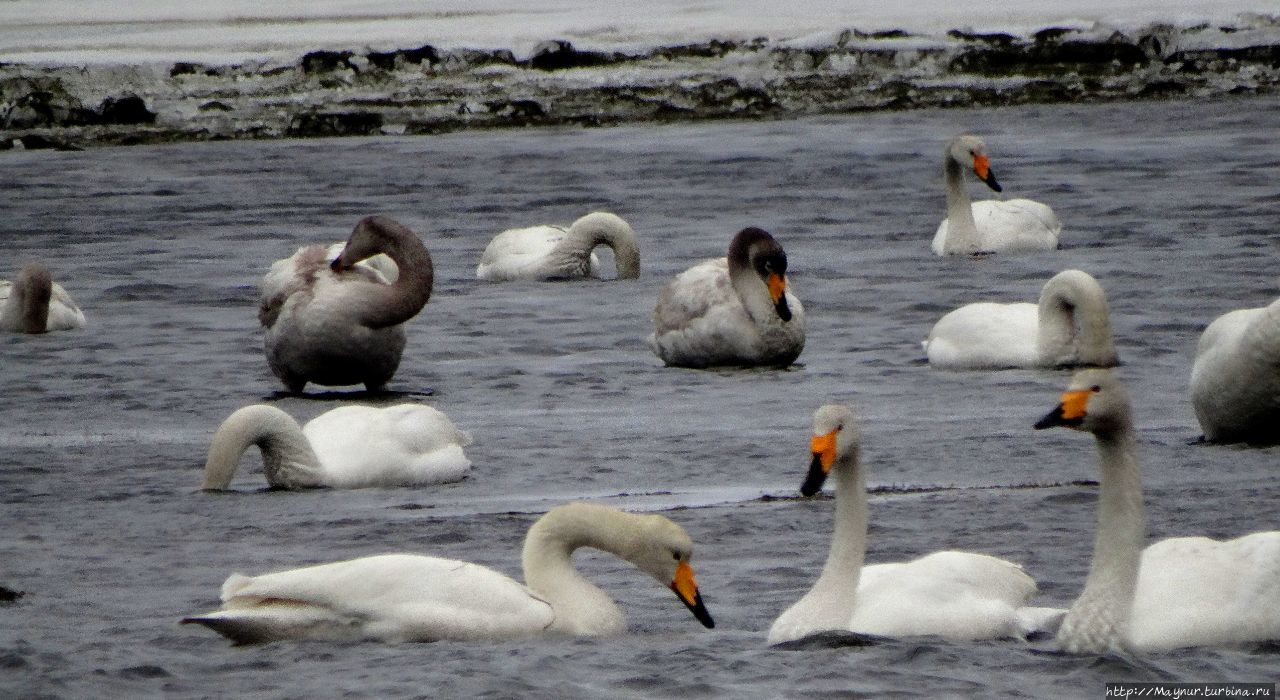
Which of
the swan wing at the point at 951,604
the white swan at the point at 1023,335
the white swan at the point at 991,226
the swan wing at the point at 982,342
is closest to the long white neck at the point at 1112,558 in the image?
the swan wing at the point at 951,604

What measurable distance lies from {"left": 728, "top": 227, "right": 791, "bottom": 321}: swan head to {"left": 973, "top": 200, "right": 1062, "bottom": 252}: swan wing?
211 inches

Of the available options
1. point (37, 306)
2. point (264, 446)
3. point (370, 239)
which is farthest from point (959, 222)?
point (264, 446)

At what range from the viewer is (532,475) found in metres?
10.4

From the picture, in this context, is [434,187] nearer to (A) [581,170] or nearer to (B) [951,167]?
(A) [581,170]

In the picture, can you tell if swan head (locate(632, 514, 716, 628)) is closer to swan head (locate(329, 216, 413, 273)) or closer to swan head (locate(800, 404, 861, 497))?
swan head (locate(800, 404, 861, 497))

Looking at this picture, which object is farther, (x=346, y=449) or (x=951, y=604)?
(x=346, y=449)

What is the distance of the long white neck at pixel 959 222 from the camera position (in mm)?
19016

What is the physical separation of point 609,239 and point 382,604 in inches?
458

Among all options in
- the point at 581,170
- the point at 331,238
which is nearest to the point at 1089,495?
the point at 331,238

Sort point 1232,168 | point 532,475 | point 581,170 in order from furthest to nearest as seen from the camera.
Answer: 1. point 581,170
2. point 1232,168
3. point 532,475

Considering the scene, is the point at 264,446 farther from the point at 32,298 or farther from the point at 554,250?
the point at 554,250

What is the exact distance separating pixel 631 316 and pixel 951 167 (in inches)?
157

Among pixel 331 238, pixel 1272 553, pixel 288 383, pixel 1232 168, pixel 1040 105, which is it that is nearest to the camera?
pixel 1272 553

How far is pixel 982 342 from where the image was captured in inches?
534
